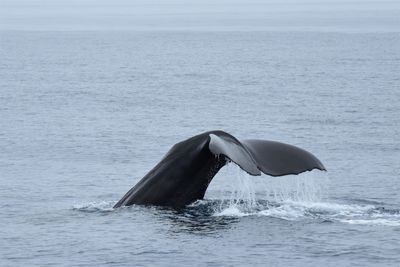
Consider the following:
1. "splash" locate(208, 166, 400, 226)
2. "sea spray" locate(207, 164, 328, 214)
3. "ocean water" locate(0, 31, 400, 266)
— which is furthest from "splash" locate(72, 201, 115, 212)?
"sea spray" locate(207, 164, 328, 214)

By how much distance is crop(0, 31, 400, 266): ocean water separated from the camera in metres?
15.3

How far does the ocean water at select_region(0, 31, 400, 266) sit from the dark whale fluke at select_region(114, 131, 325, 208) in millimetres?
275

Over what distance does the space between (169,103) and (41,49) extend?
4090cm

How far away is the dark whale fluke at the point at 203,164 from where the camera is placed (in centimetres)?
1462

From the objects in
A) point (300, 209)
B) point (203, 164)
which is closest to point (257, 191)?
point (300, 209)

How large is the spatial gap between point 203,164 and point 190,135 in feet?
50.8

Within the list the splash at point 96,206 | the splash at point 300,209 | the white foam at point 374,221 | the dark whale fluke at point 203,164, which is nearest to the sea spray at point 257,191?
the splash at point 300,209

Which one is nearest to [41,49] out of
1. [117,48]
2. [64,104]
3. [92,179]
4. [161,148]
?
[117,48]

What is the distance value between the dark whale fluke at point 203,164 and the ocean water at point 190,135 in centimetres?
27

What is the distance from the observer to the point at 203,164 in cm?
1576

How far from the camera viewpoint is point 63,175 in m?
23.3

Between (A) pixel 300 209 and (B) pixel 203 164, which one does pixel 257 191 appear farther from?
(B) pixel 203 164

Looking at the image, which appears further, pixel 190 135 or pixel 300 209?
pixel 190 135

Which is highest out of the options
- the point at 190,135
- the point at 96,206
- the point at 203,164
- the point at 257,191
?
the point at 203,164
